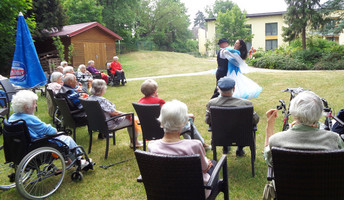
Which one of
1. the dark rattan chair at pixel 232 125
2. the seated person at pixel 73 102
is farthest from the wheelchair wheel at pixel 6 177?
the dark rattan chair at pixel 232 125

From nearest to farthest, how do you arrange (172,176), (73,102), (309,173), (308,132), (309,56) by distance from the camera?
(309,173), (172,176), (308,132), (73,102), (309,56)

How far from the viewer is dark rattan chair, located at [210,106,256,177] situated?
3.43 metres

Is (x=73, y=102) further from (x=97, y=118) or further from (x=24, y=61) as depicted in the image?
(x=24, y=61)

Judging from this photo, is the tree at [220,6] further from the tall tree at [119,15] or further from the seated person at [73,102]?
the seated person at [73,102]

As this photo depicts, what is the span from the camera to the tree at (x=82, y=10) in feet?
112

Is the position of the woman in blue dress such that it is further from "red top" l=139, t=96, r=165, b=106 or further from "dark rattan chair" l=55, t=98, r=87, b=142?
"dark rattan chair" l=55, t=98, r=87, b=142

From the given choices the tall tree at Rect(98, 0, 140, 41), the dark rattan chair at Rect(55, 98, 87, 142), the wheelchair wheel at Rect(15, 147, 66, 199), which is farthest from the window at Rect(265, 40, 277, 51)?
the wheelchair wheel at Rect(15, 147, 66, 199)

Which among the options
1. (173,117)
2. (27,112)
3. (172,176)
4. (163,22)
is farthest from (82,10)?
(172,176)

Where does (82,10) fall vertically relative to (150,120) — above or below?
above

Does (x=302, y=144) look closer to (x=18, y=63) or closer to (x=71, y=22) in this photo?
(x=18, y=63)

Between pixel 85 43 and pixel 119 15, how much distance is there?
52.0 feet

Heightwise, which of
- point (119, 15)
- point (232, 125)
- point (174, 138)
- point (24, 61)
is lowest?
point (232, 125)

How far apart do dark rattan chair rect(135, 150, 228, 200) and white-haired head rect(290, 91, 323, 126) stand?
2.81 ft

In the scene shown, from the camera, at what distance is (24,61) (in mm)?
6633
